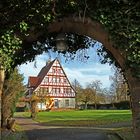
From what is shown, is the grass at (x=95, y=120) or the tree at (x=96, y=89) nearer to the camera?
the grass at (x=95, y=120)

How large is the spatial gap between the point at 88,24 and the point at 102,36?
1.63ft

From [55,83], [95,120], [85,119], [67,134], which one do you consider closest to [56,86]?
[55,83]

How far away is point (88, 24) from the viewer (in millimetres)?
10734

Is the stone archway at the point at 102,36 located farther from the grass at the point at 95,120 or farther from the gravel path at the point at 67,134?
the gravel path at the point at 67,134

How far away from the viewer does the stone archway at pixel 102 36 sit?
1013 cm

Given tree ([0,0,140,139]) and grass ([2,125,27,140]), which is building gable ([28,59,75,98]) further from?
tree ([0,0,140,139])

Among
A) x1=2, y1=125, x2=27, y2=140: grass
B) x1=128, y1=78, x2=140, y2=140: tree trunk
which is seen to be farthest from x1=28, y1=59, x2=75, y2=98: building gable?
x1=128, y1=78, x2=140, y2=140: tree trunk

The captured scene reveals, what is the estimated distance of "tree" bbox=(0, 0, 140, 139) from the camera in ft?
32.1

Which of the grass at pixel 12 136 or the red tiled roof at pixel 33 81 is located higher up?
the red tiled roof at pixel 33 81

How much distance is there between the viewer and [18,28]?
34.6ft

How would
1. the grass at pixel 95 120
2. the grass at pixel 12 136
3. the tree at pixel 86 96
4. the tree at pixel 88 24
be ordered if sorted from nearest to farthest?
the tree at pixel 88 24 → the grass at pixel 12 136 → the grass at pixel 95 120 → the tree at pixel 86 96

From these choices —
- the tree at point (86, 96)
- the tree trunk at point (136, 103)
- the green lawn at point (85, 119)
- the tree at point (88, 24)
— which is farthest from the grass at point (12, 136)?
the tree at point (86, 96)

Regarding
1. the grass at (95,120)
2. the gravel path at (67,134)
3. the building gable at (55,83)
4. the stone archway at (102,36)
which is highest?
the building gable at (55,83)

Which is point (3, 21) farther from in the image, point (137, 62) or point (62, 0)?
point (137, 62)
